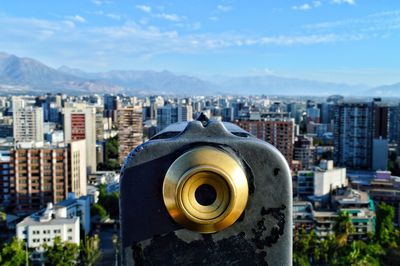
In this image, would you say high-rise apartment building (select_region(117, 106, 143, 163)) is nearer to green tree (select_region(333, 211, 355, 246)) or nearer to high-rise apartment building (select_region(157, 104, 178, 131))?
high-rise apartment building (select_region(157, 104, 178, 131))

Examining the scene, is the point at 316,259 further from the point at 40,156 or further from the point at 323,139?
the point at 323,139

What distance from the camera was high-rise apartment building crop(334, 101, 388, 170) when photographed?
2897cm

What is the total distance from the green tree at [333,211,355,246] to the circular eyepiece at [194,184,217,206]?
38.9 ft

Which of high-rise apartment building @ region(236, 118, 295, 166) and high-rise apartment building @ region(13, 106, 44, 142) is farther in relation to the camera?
high-rise apartment building @ region(13, 106, 44, 142)

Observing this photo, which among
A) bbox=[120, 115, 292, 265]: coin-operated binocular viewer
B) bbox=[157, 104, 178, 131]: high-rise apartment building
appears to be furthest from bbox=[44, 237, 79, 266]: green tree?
bbox=[157, 104, 178, 131]: high-rise apartment building

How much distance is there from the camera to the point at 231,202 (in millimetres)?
1385

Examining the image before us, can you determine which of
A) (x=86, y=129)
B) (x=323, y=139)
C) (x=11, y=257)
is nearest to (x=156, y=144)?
(x=11, y=257)

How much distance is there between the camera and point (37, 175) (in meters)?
17.1

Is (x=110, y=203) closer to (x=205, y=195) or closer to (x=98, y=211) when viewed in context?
(x=98, y=211)

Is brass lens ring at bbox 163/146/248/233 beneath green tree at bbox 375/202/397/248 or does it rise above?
above

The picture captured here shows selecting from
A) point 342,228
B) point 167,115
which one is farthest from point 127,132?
point 342,228

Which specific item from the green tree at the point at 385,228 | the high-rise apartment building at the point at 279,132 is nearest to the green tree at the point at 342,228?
the green tree at the point at 385,228

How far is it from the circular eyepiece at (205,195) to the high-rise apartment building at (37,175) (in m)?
16.3

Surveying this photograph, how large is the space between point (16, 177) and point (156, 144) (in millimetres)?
16904
